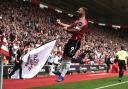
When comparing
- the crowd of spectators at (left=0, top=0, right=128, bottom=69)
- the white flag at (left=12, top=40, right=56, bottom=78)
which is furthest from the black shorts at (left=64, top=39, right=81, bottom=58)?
the crowd of spectators at (left=0, top=0, right=128, bottom=69)

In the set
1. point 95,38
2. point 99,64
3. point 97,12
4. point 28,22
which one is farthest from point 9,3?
point 97,12

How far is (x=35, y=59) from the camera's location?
16.4 m

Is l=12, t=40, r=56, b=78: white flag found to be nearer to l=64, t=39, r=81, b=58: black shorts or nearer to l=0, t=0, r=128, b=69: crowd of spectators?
l=0, t=0, r=128, b=69: crowd of spectators

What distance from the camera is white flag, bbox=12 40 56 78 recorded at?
1530 centimetres

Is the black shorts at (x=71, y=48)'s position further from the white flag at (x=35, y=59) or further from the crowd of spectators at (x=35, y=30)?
the crowd of spectators at (x=35, y=30)

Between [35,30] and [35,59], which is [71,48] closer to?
[35,59]

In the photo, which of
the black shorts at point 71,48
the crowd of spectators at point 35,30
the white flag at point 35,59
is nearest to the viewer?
the black shorts at point 71,48

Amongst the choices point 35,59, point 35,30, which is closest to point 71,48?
point 35,59

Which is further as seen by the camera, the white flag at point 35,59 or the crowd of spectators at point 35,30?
the crowd of spectators at point 35,30

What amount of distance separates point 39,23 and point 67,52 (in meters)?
23.8

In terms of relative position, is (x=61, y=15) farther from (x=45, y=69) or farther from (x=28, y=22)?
(x=45, y=69)

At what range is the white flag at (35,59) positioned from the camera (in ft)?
50.2

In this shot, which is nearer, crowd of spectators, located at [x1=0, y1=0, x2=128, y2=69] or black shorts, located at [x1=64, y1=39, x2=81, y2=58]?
black shorts, located at [x1=64, y1=39, x2=81, y2=58]

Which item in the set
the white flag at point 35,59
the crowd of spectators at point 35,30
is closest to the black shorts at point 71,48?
the white flag at point 35,59
